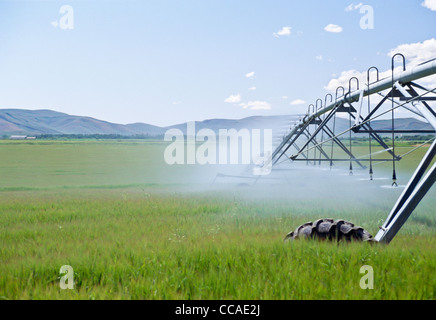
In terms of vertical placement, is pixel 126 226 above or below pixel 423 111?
below

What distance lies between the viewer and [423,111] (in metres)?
7.05

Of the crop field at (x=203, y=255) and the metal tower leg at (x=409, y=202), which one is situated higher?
the metal tower leg at (x=409, y=202)

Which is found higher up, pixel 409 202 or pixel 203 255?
pixel 409 202

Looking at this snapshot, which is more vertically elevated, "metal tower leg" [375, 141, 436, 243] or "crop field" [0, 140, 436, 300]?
"metal tower leg" [375, 141, 436, 243]

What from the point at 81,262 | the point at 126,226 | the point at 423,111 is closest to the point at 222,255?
the point at 81,262

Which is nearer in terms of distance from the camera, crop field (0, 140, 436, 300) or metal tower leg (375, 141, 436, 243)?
crop field (0, 140, 436, 300)

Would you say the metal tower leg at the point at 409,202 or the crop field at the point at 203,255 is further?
the metal tower leg at the point at 409,202

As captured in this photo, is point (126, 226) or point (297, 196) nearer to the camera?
point (126, 226)
